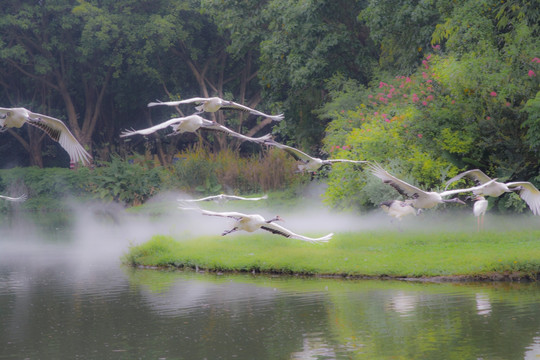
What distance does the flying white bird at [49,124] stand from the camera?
13078 mm

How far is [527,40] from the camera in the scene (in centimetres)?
2312

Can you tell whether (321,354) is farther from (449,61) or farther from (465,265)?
(449,61)

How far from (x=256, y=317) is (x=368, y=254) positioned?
17.5ft

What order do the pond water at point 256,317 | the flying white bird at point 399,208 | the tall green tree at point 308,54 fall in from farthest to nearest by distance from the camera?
1. the tall green tree at point 308,54
2. the flying white bird at point 399,208
3. the pond water at point 256,317

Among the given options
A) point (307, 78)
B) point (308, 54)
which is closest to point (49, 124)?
point (307, 78)

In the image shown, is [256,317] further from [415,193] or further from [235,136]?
[415,193]

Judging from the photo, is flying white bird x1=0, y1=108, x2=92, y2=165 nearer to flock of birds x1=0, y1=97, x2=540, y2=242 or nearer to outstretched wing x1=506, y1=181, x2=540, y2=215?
flock of birds x1=0, y1=97, x2=540, y2=242

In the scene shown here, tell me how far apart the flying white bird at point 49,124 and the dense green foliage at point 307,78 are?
439 inches

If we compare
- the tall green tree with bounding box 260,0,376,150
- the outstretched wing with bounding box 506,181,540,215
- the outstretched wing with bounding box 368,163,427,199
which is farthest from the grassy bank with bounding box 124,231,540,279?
the tall green tree with bounding box 260,0,376,150

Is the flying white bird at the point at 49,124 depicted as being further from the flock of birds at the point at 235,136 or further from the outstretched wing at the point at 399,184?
the outstretched wing at the point at 399,184

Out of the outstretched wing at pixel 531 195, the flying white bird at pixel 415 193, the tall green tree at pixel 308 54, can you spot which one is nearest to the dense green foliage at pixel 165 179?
the tall green tree at pixel 308 54

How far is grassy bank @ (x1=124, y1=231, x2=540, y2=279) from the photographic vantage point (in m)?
17.5

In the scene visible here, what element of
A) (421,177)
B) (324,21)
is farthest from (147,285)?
(324,21)

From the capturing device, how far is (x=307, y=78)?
31.6 meters
